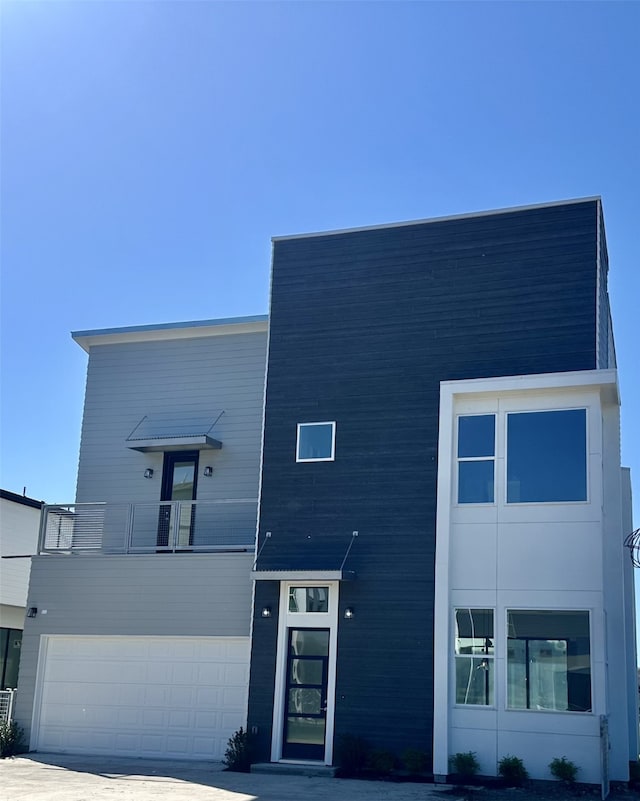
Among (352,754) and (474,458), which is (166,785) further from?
(474,458)

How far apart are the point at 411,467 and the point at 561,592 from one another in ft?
10.0

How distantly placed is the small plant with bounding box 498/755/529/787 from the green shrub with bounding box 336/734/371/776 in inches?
80.5

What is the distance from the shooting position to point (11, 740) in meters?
17.3

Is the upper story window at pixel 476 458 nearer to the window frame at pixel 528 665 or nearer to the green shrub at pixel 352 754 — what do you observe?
the window frame at pixel 528 665

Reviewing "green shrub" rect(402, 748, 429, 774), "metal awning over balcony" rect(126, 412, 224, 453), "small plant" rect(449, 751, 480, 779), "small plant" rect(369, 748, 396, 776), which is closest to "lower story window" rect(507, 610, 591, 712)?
"small plant" rect(449, 751, 480, 779)

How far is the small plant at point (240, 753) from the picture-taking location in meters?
15.5

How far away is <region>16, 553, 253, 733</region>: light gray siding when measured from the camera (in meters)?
17.1

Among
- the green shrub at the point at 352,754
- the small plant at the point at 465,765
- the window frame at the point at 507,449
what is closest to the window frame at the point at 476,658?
the small plant at the point at 465,765

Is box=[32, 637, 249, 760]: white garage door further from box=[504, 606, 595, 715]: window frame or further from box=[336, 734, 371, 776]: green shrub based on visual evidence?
box=[504, 606, 595, 715]: window frame

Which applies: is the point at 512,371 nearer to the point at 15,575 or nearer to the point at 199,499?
the point at 199,499

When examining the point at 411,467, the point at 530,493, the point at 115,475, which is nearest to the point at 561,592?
the point at 530,493

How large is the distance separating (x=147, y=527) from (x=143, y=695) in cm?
323

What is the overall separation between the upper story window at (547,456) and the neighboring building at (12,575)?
13740 millimetres

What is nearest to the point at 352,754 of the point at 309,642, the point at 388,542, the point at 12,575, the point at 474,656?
the point at 309,642
